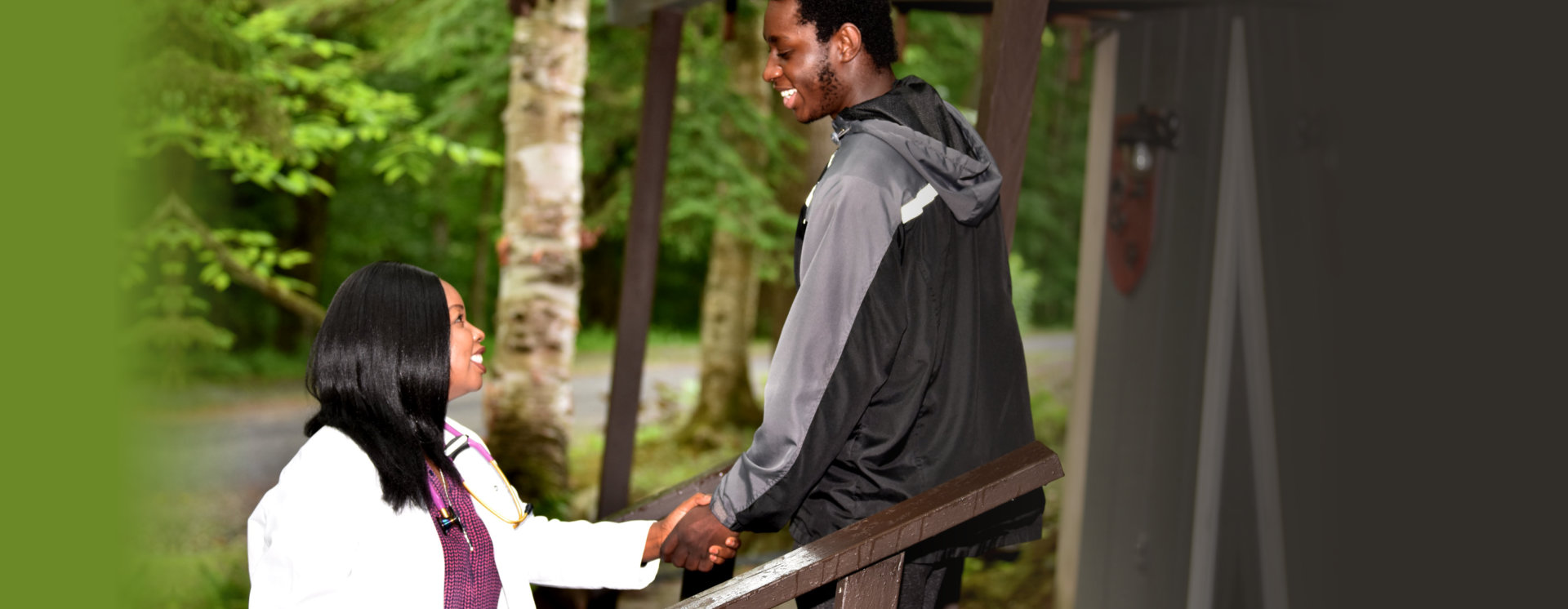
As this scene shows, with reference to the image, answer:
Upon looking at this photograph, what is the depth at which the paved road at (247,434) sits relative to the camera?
38.9 ft

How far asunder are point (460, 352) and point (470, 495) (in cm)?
28

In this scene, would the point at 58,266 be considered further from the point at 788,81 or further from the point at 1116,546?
the point at 788,81

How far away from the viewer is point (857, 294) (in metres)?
1.95

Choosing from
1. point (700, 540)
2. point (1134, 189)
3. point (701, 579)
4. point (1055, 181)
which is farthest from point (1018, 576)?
point (1055, 181)

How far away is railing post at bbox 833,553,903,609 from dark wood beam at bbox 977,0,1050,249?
0.94 meters

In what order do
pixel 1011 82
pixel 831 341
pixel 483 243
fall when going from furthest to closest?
pixel 483 243
pixel 1011 82
pixel 831 341

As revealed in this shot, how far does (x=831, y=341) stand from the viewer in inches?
76.8

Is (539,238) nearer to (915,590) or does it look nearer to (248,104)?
(248,104)

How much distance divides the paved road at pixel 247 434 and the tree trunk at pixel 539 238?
3829 millimetres

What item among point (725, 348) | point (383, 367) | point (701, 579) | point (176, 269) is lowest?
point (701, 579)

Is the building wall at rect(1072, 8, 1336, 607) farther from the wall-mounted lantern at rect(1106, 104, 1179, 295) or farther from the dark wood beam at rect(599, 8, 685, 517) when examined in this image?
the dark wood beam at rect(599, 8, 685, 517)

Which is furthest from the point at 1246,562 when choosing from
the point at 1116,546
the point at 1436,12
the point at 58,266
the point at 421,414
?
the point at 58,266

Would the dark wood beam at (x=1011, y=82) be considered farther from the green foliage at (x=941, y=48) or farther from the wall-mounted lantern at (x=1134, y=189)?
the green foliage at (x=941, y=48)

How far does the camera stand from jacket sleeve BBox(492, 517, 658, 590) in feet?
7.88
